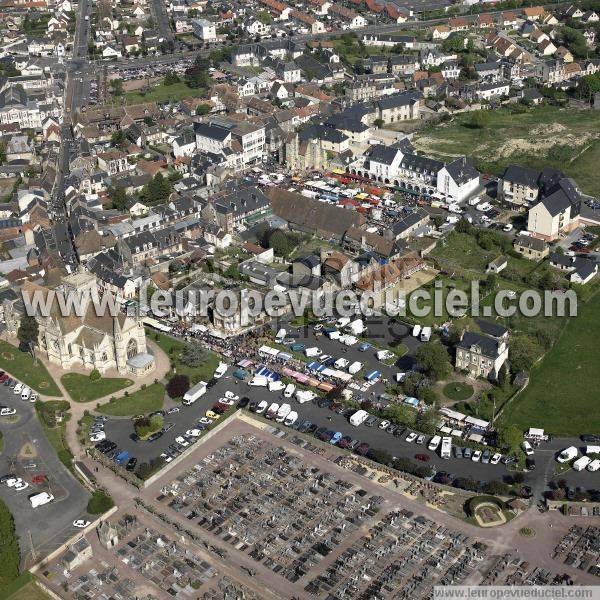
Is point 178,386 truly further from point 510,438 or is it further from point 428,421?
point 510,438

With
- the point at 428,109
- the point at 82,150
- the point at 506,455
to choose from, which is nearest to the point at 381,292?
the point at 506,455

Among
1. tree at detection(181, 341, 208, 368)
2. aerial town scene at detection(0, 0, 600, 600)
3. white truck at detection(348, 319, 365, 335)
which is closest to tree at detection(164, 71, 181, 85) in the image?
aerial town scene at detection(0, 0, 600, 600)

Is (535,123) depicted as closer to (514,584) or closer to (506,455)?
(506,455)

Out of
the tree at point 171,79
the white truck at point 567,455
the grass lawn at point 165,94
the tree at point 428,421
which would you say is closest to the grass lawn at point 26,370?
the tree at point 428,421

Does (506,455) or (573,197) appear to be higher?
(573,197)

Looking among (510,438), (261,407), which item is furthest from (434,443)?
(261,407)

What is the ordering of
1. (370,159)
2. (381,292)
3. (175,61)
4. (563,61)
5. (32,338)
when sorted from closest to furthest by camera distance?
1. (32,338)
2. (381,292)
3. (370,159)
4. (563,61)
5. (175,61)
